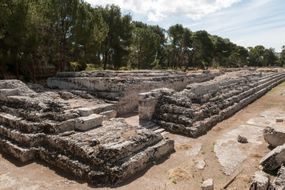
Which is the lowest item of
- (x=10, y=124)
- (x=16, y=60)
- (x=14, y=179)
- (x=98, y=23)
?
(x=14, y=179)

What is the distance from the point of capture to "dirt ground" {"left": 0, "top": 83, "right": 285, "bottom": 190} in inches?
299

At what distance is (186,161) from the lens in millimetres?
9227

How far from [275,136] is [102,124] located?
616cm

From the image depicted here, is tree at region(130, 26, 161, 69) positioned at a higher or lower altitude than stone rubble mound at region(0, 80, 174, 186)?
higher

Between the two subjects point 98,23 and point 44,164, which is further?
point 98,23

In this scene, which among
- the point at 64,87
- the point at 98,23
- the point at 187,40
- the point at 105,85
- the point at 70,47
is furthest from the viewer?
the point at 187,40

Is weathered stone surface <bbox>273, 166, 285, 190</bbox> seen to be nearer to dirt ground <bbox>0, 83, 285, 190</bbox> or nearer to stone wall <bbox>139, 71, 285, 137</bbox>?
dirt ground <bbox>0, 83, 285, 190</bbox>

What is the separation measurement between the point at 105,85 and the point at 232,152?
794cm

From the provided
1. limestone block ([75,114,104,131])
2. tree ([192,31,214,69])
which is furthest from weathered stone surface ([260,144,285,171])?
tree ([192,31,214,69])

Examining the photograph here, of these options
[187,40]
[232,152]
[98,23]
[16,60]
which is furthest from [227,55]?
[232,152]

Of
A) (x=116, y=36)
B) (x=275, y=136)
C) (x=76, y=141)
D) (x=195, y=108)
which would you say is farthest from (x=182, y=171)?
(x=116, y=36)

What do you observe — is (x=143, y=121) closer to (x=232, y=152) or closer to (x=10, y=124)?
(x=232, y=152)

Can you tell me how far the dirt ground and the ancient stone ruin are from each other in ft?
1.12

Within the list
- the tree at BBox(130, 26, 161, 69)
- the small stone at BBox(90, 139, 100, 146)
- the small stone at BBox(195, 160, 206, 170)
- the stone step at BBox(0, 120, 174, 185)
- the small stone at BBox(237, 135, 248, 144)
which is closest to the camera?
the stone step at BBox(0, 120, 174, 185)
